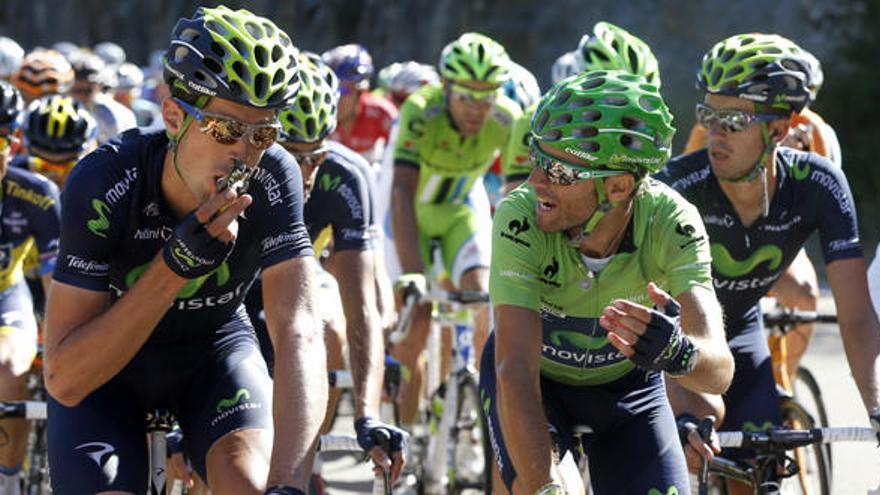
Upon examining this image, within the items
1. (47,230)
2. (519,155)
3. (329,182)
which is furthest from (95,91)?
(329,182)

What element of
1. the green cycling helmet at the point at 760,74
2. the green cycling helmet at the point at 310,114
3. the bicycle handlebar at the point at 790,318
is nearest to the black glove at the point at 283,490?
the green cycling helmet at the point at 310,114

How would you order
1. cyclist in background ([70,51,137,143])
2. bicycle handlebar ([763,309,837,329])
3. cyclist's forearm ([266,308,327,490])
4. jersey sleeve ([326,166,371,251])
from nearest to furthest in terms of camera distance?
cyclist's forearm ([266,308,327,490]), jersey sleeve ([326,166,371,251]), bicycle handlebar ([763,309,837,329]), cyclist in background ([70,51,137,143])

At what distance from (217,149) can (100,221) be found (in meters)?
0.41

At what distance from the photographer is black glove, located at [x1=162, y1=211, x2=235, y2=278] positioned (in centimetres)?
418

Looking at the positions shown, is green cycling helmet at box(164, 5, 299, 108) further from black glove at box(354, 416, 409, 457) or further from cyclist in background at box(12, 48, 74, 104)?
cyclist in background at box(12, 48, 74, 104)

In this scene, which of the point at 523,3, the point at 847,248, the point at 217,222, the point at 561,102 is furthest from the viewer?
the point at 523,3

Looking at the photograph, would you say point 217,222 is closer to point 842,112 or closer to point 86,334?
point 86,334

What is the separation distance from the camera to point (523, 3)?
28.0m

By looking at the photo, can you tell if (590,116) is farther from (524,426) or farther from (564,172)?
(524,426)

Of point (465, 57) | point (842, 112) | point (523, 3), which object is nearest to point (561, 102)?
point (465, 57)

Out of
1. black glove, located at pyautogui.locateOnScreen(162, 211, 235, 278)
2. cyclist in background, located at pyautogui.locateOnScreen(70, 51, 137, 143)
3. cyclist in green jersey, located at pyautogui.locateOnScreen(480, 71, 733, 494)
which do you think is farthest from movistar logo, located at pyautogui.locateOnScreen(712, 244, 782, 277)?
cyclist in background, located at pyautogui.locateOnScreen(70, 51, 137, 143)

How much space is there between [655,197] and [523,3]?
23284 millimetres

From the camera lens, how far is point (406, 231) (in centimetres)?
950

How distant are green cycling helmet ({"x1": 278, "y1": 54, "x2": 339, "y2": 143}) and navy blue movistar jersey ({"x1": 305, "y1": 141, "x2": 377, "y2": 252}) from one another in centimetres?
27
